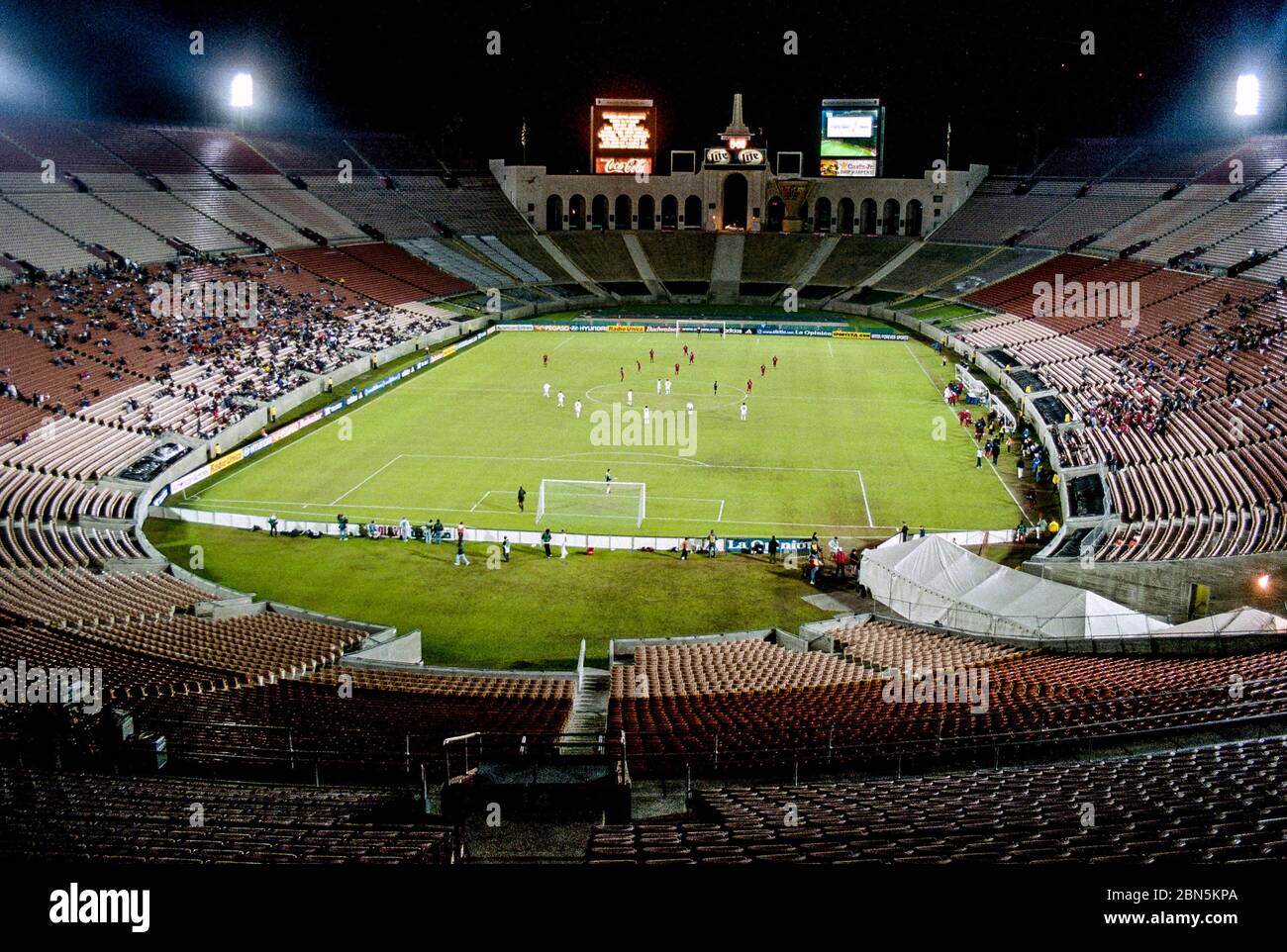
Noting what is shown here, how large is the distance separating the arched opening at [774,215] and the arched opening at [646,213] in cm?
1171

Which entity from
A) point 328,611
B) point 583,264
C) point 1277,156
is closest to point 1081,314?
point 1277,156

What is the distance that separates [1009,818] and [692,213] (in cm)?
10846

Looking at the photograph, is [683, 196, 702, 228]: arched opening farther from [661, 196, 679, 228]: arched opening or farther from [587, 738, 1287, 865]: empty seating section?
[587, 738, 1287, 865]: empty seating section

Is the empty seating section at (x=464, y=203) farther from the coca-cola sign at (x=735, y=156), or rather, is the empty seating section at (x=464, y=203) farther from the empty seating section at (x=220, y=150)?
the coca-cola sign at (x=735, y=156)

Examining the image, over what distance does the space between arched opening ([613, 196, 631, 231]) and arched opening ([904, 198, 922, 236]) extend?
2813 cm

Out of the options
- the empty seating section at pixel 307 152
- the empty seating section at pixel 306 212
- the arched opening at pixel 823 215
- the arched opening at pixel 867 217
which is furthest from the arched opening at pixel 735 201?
the empty seating section at pixel 306 212

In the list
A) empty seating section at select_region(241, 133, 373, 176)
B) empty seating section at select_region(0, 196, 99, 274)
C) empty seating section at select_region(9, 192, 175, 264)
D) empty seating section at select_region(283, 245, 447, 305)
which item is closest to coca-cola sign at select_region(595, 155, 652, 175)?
empty seating section at select_region(241, 133, 373, 176)

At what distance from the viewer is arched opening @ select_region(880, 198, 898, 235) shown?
10756 cm

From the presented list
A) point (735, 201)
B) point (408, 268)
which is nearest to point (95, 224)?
point (408, 268)

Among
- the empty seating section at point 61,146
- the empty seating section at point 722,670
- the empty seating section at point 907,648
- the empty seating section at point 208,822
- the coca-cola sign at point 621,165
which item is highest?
the coca-cola sign at point 621,165

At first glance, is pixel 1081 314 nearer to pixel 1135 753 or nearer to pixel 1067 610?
pixel 1067 610

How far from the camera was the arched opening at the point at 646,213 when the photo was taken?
112 m

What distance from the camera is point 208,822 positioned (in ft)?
36.9

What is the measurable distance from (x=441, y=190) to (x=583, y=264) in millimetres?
16680
